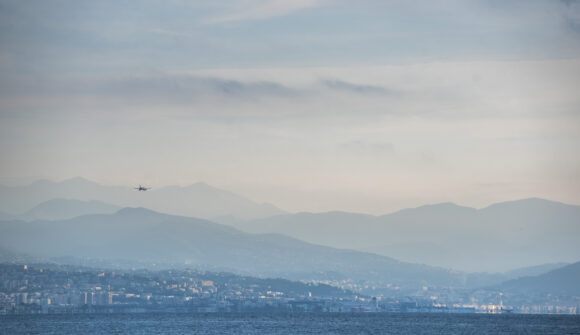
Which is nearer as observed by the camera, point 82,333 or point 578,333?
point 82,333

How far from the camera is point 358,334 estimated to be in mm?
193500

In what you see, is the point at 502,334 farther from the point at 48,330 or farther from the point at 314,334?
the point at 48,330

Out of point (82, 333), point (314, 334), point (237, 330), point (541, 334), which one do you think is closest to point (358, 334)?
point (314, 334)

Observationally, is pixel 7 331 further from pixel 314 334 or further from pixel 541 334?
pixel 541 334

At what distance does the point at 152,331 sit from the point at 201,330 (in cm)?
1088

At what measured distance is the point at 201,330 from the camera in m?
198

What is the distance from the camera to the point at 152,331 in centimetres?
19162

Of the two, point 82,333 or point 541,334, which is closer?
point 82,333

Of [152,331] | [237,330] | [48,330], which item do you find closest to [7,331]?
[48,330]

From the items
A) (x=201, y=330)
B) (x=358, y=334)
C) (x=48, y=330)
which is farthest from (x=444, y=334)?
(x=48, y=330)

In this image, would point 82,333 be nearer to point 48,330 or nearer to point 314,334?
point 48,330

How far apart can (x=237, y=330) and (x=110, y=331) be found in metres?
26.1

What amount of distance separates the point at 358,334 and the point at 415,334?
11.9m

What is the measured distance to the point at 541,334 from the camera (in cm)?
19988
